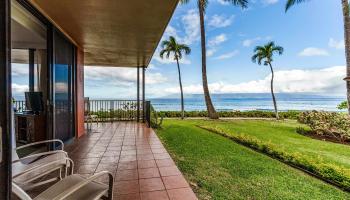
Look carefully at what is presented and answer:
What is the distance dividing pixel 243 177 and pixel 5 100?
3.10 metres

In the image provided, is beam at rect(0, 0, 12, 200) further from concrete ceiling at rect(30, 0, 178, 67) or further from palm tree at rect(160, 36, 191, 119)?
palm tree at rect(160, 36, 191, 119)

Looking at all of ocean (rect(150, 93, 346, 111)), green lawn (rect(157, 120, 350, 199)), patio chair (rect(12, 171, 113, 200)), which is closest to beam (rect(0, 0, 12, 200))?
patio chair (rect(12, 171, 113, 200))

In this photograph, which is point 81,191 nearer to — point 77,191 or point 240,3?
point 77,191

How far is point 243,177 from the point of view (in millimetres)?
3078

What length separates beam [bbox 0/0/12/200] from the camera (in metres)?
0.62

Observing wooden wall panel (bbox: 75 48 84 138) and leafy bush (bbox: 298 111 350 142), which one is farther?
leafy bush (bbox: 298 111 350 142)

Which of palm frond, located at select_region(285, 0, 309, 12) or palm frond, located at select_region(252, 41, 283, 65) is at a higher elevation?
palm frond, located at select_region(285, 0, 309, 12)

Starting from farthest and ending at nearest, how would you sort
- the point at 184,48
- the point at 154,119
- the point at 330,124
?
1. the point at 184,48
2. the point at 154,119
3. the point at 330,124

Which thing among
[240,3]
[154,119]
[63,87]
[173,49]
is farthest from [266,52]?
[63,87]

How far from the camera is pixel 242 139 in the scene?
227 inches

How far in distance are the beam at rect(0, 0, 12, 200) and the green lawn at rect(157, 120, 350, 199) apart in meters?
2.17

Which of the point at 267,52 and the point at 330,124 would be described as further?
the point at 267,52

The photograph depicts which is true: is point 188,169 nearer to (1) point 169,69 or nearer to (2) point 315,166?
(2) point 315,166

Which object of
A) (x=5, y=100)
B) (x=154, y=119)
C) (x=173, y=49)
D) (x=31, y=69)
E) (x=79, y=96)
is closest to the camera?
(x=5, y=100)
